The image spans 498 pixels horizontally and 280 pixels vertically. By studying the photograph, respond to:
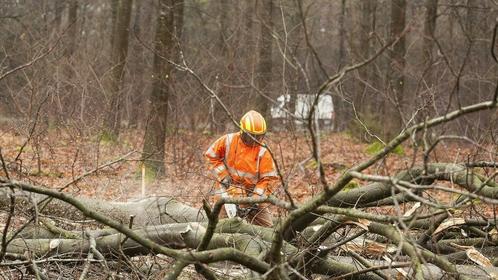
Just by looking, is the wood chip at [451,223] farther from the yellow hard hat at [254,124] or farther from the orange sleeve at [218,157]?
the orange sleeve at [218,157]

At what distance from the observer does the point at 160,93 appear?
12203mm

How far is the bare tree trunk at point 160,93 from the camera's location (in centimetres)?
1135

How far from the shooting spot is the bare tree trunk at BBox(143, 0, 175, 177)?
11.4 metres

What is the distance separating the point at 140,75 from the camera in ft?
62.1

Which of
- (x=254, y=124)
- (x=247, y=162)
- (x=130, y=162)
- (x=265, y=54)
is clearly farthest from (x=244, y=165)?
(x=265, y=54)

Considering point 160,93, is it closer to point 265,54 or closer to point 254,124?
point 254,124

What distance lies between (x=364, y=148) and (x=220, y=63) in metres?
4.06

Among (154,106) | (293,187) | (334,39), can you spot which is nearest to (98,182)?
(154,106)

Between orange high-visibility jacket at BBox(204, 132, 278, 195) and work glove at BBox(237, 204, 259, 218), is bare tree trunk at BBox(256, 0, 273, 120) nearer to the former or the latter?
orange high-visibility jacket at BBox(204, 132, 278, 195)

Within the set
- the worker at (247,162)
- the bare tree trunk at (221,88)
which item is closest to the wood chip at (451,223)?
the worker at (247,162)

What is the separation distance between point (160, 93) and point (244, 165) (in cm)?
564

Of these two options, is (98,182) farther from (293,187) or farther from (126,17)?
(126,17)

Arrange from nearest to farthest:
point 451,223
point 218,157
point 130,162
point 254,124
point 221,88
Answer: point 451,223 < point 254,124 < point 218,157 < point 130,162 < point 221,88

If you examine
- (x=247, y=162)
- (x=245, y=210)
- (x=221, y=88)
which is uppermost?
(x=221, y=88)
